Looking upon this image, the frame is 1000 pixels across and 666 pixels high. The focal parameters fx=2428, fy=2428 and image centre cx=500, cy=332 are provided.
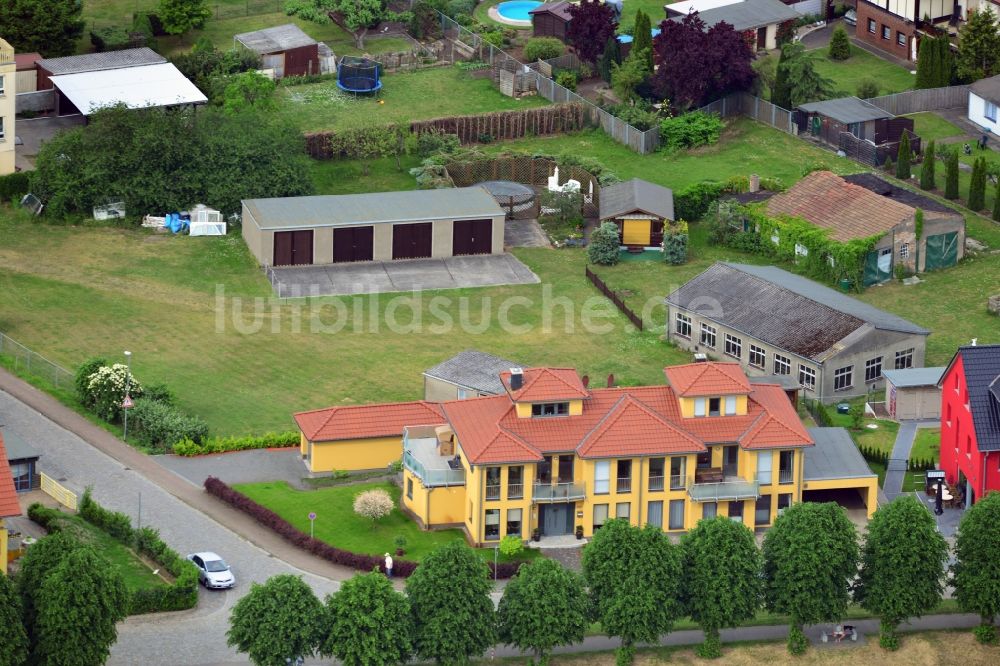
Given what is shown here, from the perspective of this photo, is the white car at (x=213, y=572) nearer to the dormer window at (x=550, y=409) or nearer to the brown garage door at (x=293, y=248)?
the dormer window at (x=550, y=409)

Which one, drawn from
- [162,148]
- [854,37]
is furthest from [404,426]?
[854,37]

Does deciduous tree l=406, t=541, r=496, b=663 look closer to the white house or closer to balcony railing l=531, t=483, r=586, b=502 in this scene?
balcony railing l=531, t=483, r=586, b=502

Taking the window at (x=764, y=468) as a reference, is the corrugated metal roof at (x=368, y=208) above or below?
below

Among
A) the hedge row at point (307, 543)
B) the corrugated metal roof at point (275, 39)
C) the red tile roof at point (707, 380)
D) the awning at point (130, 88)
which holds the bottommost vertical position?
the hedge row at point (307, 543)

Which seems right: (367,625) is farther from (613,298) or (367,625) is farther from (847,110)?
(847,110)

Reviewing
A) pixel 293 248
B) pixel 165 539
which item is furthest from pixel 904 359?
pixel 165 539

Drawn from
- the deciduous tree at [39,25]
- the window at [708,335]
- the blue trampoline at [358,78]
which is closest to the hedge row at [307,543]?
the window at [708,335]
